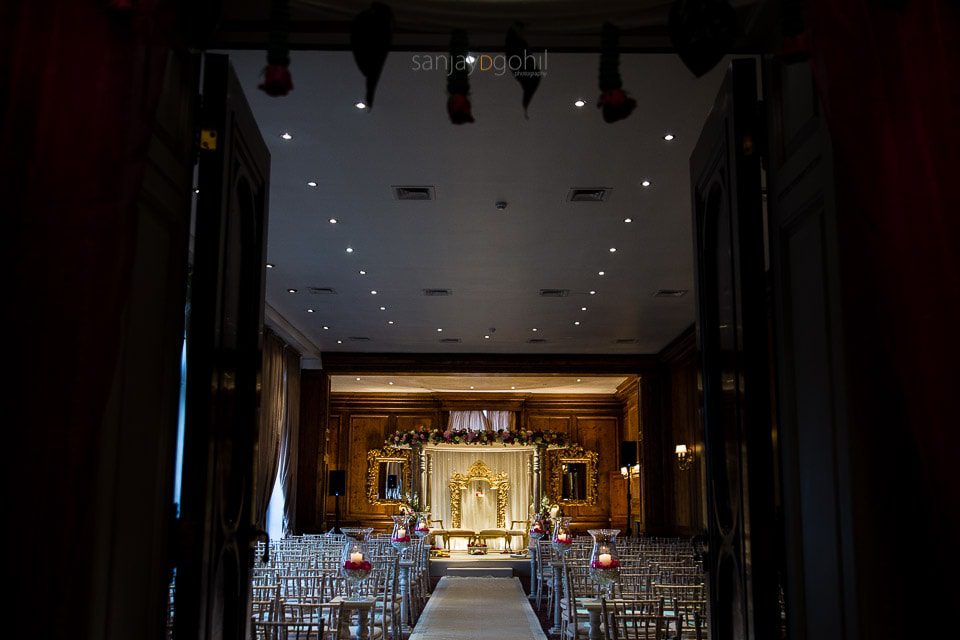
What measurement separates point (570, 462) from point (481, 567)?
22.9 ft

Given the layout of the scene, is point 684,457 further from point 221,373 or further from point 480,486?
point 221,373

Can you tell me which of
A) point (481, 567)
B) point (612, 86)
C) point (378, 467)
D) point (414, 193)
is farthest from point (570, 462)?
point (612, 86)

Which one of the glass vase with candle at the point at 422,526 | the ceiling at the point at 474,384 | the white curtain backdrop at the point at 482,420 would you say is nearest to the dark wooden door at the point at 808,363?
the glass vase with candle at the point at 422,526

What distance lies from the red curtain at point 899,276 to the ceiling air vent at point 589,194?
5.73 metres

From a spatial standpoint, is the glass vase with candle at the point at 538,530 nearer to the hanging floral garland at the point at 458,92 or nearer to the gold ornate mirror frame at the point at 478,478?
the gold ornate mirror frame at the point at 478,478

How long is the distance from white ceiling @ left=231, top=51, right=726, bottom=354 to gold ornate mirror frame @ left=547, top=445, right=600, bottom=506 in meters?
9.60

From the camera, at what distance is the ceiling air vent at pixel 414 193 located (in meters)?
8.52

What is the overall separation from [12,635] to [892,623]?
7.70ft

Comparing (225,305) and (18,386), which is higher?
(225,305)

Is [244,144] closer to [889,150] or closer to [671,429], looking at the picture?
[889,150]

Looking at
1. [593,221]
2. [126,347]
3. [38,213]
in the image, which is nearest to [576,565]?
[593,221]

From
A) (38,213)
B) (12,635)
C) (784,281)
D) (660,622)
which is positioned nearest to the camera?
(12,635)

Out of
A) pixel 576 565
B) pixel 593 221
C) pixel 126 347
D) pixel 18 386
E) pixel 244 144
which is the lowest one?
pixel 576 565

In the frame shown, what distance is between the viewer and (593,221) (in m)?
9.52
